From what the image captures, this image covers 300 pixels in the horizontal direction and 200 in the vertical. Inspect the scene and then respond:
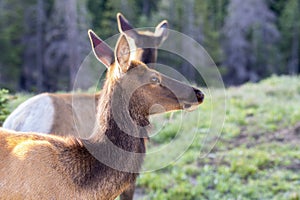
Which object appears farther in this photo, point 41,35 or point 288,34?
point 288,34

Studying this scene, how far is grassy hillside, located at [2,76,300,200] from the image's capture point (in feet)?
28.5

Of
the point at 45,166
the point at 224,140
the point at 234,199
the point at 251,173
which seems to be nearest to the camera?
the point at 45,166

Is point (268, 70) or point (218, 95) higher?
point (218, 95)

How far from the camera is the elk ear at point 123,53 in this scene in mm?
4926

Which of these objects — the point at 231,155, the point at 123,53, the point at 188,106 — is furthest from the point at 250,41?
the point at 123,53

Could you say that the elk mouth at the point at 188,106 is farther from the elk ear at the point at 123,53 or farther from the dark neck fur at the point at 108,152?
the elk ear at the point at 123,53

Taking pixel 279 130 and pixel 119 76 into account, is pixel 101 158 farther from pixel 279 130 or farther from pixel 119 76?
pixel 279 130

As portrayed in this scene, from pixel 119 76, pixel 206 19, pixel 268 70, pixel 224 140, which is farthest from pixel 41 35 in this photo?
pixel 119 76

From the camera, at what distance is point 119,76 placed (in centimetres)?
529

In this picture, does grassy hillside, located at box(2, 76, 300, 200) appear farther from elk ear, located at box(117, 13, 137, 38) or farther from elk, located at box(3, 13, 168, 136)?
elk ear, located at box(117, 13, 137, 38)

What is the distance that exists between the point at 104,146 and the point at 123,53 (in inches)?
32.4

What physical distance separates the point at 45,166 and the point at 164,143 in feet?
20.4

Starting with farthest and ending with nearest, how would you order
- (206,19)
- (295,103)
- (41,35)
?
1. (206,19)
2. (41,35)
3. (295,103)

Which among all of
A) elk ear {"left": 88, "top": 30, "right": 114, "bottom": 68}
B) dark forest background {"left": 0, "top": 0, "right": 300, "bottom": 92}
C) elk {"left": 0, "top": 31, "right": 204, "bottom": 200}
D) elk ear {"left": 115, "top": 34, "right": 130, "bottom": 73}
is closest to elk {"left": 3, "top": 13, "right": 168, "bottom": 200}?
elk ear {"left": 88, "top": 30, "right": 114, "bottom": 68}
